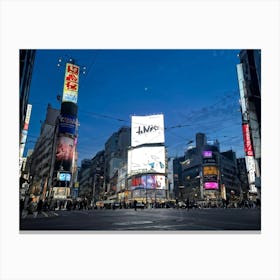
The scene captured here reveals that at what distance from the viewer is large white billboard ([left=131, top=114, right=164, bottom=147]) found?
136ft

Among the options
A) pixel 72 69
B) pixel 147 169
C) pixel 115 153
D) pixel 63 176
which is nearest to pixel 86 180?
pixel 115 153

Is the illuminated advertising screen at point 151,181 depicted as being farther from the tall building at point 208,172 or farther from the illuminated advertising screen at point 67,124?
the illuminated advertising screen at point 67,124

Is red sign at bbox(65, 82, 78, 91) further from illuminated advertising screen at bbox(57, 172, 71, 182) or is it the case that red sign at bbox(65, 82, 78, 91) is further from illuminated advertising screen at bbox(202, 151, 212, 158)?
illuminated advertising screen at bbox(202, 151, 212, 158)

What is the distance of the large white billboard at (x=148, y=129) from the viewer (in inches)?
1628

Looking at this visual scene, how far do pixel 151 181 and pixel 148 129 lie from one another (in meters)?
9.66

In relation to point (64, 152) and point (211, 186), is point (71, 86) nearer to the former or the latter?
point (64, 152)

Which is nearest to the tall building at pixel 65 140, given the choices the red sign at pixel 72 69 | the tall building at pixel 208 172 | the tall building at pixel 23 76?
the red sign at pixel 72 69

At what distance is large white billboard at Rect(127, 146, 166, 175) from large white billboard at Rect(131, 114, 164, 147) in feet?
9.46

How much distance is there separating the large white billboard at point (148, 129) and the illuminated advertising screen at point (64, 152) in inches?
418
